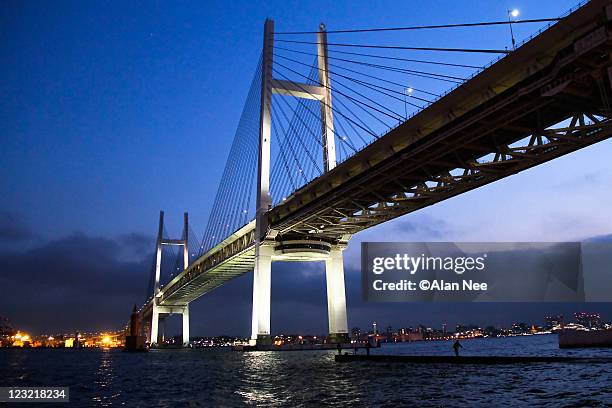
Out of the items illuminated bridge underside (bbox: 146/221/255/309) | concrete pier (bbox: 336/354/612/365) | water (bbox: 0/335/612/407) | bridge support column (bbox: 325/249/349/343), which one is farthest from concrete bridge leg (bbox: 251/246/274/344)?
water (bbox: 0/335/612/407)

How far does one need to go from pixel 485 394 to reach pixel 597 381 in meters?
5.12

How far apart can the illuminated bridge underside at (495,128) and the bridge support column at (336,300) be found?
14.6 meters

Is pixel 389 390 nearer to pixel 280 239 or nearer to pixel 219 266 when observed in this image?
pixel 280 239

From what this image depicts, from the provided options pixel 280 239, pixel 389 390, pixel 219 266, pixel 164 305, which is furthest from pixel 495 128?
pixel 164 305

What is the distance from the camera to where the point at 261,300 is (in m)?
55.3

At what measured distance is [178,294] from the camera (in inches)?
3994

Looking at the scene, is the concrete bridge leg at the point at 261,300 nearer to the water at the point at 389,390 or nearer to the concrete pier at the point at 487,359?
the concrete pier at the point at 487,359

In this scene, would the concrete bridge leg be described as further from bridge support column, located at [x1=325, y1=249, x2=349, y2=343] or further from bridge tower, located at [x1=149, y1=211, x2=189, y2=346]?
bridge tower, located at [x1=149, y1=211, x2=189, y2=346]

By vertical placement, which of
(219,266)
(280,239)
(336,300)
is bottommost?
→ (336,300)

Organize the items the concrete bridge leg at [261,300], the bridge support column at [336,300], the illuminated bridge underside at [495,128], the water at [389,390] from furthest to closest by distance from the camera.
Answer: the bridge support column at [336,300]
the concrete bridge leg at [261,300]
the illuminated bridge underside at [495,128]
the water at [389,390]

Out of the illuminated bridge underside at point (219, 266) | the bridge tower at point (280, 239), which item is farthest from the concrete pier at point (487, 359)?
the illuminated bridge underside at point (219, 266)

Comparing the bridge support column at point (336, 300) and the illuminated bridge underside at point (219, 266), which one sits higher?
the illuminated bridge underside at point (219, 266)

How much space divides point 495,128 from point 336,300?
33792 mm

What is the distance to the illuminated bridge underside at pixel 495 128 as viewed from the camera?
2169 centimetres
